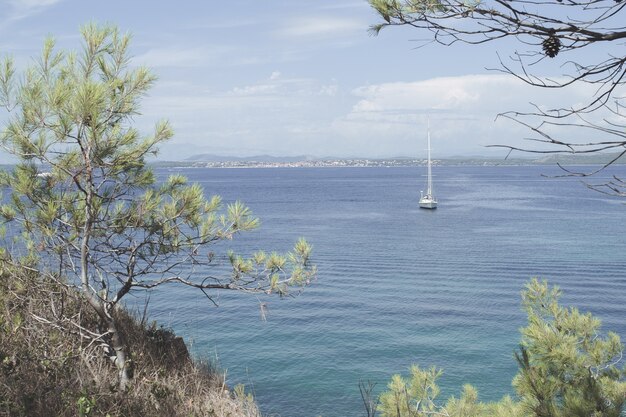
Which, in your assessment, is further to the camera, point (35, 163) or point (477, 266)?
point (477, 266)

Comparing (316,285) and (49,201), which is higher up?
(49,201)

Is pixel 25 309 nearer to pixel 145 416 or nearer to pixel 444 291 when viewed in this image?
→ pixel 145 416

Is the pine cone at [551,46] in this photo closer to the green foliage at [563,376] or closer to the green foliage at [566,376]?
the green foliage at [563,376]

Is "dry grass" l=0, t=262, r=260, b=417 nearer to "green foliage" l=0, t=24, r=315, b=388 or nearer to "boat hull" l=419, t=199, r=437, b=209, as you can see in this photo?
"green foliage" l=0, t=24, r=315, b=388

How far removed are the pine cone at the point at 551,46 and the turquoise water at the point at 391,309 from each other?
27.0 ft

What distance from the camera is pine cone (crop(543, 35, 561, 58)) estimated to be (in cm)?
293

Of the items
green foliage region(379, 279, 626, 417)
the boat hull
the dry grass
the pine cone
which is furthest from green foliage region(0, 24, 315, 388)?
the boat hull

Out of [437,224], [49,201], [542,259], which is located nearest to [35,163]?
[49,201]

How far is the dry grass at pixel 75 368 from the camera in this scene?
5430 millimetres

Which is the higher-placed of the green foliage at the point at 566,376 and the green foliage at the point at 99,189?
the green foliage at the point at 99,189

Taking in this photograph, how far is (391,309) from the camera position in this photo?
23.8 meters

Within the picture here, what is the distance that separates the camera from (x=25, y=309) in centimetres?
745

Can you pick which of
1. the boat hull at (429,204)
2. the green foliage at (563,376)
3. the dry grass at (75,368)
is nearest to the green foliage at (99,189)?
the dry grass at (75,368)

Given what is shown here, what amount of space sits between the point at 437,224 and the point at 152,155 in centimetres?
4713
